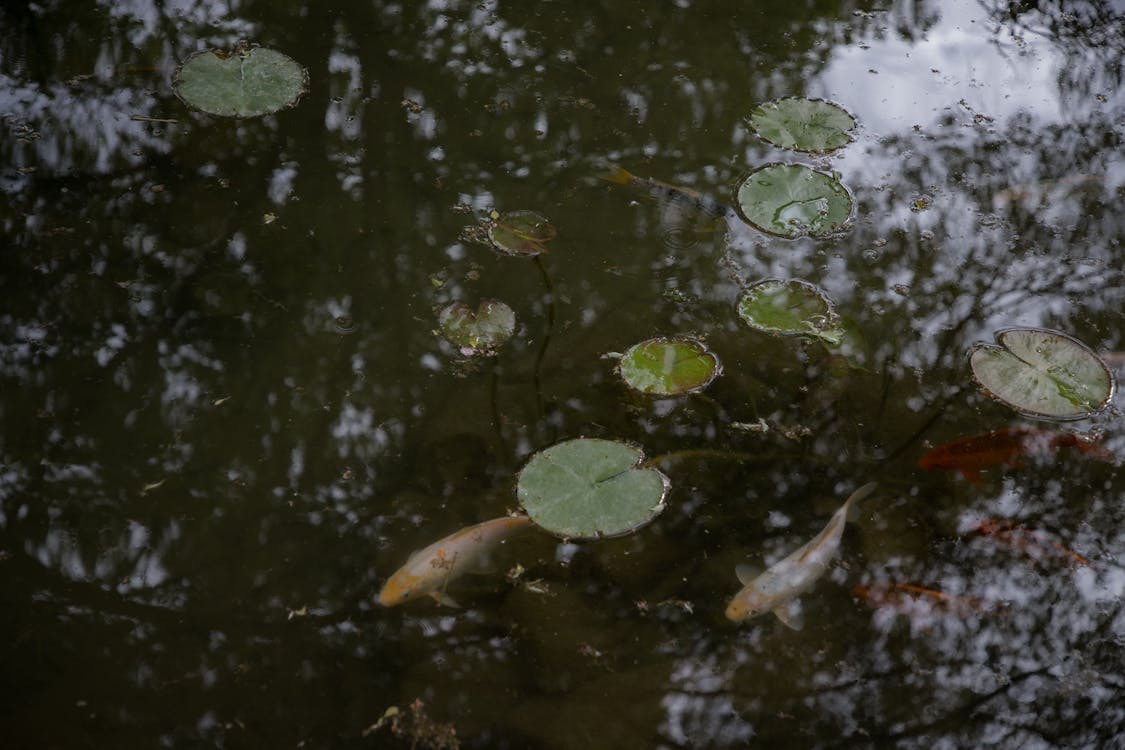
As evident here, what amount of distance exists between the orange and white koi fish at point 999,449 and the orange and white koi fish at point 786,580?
36 centimetres

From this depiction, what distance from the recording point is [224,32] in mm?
3244

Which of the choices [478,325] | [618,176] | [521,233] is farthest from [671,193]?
[478,325]

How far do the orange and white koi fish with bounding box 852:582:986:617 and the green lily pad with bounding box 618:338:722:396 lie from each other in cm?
64

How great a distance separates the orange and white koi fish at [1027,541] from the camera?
80.2 inches

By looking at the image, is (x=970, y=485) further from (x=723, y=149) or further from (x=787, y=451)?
(x=723, y=149)

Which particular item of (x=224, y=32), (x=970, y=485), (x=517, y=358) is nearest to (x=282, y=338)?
(x=517, y=358)

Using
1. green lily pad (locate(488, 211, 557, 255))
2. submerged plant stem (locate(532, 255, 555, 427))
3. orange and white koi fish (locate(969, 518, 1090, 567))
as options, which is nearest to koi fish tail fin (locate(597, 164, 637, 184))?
green lily pad (locate(488, 211, 557, 255))

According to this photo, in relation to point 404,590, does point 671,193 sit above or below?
above

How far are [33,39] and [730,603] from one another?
9.96 feet

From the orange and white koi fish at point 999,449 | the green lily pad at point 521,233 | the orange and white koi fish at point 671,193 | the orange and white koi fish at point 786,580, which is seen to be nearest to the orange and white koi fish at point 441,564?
the orange and white koi fish at point 786,580

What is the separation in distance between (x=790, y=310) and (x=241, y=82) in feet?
6.34

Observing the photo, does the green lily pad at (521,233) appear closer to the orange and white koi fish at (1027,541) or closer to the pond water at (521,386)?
the pond water at (521,386)

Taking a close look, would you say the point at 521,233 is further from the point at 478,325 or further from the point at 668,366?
the point at 668,366

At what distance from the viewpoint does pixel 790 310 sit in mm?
2459
